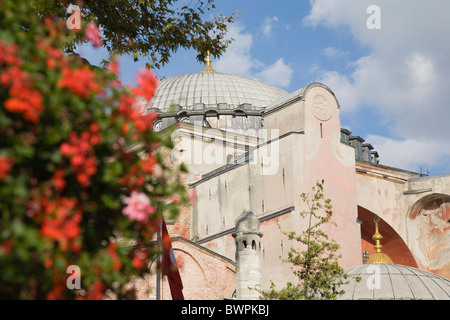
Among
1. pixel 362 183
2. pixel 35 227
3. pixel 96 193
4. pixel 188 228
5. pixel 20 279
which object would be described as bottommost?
pixel 20 279

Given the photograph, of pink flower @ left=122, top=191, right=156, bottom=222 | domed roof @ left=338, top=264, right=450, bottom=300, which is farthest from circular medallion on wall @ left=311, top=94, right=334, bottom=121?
pink flower @ left=122, top=191, right=156, bottom=222

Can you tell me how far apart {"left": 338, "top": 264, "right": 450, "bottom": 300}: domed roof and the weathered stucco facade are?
7.34 ft

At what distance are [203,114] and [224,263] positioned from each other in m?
16.6

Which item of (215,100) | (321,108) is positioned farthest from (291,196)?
(215,100)

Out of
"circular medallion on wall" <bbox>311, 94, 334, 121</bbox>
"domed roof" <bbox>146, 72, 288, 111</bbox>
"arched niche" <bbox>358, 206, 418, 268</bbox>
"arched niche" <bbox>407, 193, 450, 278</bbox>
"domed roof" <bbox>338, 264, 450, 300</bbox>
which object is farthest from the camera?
"domed roof" <bbox>146, 72, 288, 111</bbox>

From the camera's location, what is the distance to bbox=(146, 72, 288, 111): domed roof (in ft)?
135

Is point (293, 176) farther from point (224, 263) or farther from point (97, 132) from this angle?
point (97, 132)

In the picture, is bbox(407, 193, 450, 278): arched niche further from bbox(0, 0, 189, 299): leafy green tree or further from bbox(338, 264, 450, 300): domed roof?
bbox(0, 0, 189, 299): leafy green tree

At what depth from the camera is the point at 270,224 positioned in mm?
21531

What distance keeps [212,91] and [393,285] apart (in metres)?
25.4

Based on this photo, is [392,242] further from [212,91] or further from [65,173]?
[65,173]

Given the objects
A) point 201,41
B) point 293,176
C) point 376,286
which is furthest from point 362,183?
point 201,41

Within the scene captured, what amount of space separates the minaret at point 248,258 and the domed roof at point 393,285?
9.99ft

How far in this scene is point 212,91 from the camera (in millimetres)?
42062
